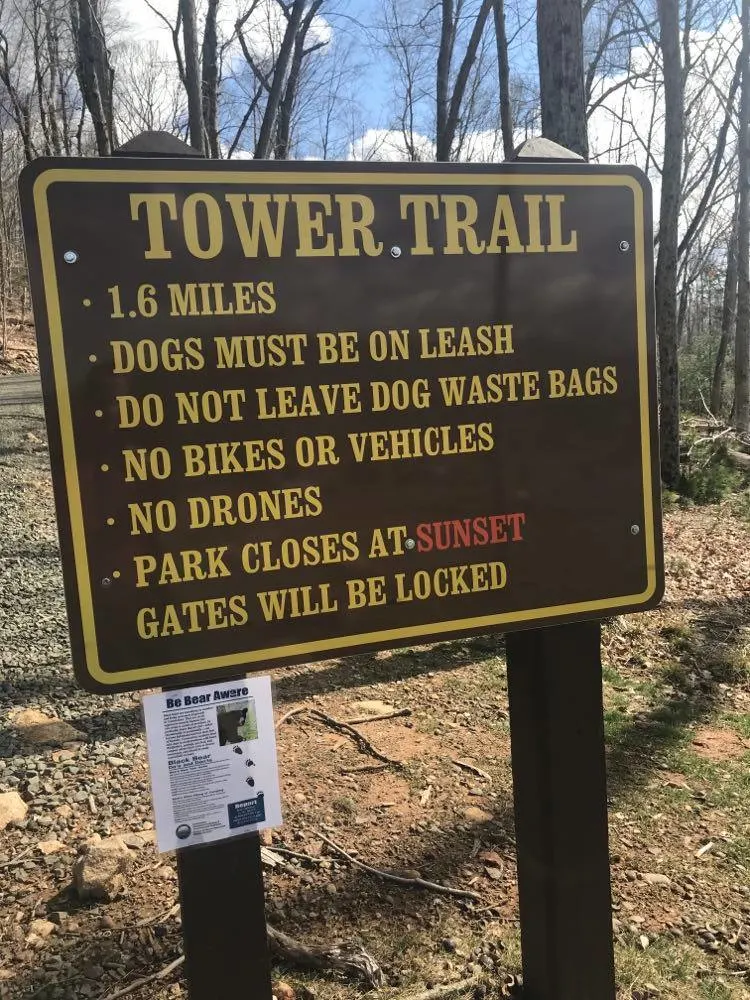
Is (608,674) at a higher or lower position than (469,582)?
lower

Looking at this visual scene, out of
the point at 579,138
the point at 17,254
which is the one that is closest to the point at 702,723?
the point at 579,138

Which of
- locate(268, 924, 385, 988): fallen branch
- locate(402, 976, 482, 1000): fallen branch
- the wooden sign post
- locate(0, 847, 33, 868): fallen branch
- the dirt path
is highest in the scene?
the dirt path

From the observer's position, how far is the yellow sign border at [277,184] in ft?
4.91

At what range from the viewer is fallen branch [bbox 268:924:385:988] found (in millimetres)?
2469

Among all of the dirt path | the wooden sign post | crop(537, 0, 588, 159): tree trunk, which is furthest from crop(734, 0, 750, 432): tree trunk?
the wooden sign post

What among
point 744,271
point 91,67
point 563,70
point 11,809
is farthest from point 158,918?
point 744,271

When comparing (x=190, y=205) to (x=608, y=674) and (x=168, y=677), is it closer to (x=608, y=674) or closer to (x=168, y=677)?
(x=168, y=677)

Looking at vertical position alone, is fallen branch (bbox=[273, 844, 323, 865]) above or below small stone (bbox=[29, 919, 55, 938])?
below

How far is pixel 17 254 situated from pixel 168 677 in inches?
1526

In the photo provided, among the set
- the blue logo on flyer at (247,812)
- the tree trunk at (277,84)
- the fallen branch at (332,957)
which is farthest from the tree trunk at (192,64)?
the blue logo on flyer at (247,812)

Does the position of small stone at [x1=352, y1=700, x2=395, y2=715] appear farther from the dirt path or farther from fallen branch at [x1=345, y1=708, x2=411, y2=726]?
the dirt path

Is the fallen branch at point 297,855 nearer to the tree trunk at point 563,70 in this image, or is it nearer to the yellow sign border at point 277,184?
the yellow sign border at point 277,184

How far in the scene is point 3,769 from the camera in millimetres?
3564

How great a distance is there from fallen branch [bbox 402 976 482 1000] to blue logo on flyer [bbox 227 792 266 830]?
1089 mm
